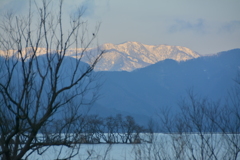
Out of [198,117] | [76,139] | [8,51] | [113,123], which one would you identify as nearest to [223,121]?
[198,117]

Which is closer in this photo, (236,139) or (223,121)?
(236,139)

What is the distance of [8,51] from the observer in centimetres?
569

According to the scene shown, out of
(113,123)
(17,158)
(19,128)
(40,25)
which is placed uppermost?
(113,123)

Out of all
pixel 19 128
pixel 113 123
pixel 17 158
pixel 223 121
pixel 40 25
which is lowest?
pixel 17 158

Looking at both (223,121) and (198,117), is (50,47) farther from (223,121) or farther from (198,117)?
(223,121)

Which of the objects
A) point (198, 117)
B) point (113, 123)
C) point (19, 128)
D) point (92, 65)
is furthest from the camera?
point (113, 123)

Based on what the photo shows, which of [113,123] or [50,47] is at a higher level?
[113,123]

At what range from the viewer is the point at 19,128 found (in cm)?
471

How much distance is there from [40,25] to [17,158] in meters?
1.94

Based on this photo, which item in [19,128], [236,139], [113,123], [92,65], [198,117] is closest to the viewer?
[19,128]

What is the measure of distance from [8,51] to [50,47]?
76 centimetres

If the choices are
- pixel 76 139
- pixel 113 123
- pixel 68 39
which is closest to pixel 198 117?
pixel 76 139

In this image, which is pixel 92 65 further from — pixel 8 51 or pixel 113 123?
pixel 113 123

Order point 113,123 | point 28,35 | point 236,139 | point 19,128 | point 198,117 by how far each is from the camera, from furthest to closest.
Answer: point 113,123, point 198,117, point 236,139, point 28,35, point 19,128
